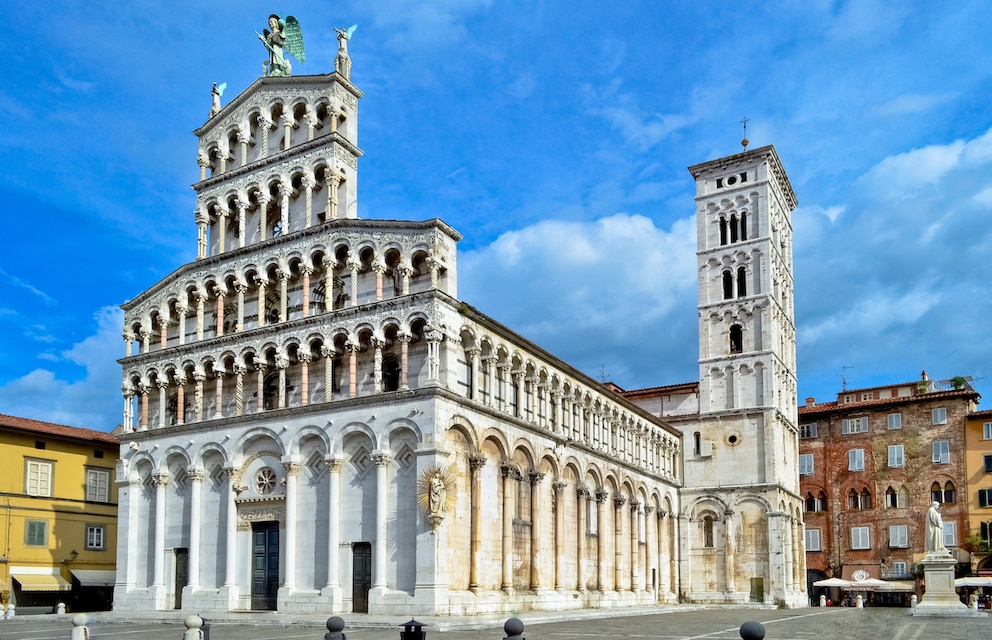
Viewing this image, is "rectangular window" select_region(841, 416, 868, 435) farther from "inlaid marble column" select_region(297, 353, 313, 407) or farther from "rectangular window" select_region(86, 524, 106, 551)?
"rectangular window" select_region(86, 524, 106, 551)

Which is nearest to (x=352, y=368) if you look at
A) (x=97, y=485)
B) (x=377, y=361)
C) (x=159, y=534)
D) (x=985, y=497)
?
(x=377, y=361)

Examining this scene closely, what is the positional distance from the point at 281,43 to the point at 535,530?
86.2ft

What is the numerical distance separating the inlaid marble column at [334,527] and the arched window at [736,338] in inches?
1354

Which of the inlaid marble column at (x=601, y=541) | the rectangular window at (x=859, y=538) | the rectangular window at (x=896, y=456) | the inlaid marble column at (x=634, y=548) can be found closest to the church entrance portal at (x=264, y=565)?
the inlaid marble column at (x=601, y=541)

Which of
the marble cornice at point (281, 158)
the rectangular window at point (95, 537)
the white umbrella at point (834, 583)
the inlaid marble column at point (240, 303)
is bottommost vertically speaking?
the white umbrella at point (834, 583)

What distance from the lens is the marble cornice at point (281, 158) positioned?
42.1 m

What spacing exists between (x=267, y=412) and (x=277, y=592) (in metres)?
7.21

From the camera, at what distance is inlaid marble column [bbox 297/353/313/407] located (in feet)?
128

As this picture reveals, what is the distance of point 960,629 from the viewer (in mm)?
32031

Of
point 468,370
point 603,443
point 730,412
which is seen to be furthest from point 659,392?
point 468,370

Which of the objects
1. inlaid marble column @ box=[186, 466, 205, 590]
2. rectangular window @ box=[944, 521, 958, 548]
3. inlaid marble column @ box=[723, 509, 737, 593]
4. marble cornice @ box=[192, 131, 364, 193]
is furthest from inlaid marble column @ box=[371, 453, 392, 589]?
rectangular window @ box=[944, 521, 958, 548]

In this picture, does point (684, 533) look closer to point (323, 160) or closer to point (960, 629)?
point (960, 629)

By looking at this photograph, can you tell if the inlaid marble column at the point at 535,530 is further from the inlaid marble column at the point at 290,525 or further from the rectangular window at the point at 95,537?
the rectangular window at the point at 95,537

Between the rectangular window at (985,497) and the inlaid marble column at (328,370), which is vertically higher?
the inlaid marble column at (328,370)
